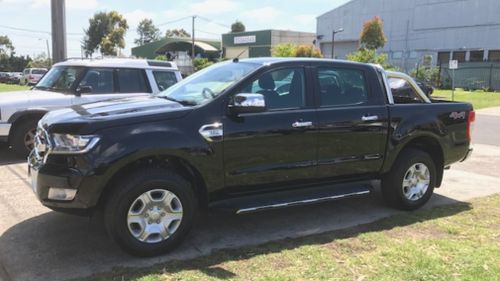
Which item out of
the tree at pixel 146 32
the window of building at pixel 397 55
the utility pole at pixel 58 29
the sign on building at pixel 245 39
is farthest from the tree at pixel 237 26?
the utility pole at pixel 58 29

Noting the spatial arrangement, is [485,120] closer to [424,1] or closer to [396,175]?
[396,175]

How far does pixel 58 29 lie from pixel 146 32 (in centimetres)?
12088

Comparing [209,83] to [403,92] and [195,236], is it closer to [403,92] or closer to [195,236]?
[195,236]

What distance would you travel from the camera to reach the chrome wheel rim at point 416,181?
19.1 feet

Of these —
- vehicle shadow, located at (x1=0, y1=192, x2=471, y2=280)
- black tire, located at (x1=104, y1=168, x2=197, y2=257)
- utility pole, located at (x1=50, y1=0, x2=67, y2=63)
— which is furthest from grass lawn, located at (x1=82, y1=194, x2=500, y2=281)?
utility pole, located at (x1=50, y1=0, x2=67, y2=63)

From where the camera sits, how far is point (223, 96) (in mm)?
4633

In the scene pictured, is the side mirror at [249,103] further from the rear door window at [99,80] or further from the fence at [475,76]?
the fence at [475,76]

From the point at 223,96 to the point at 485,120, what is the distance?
15.9 meters

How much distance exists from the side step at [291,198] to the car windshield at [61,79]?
516 cm

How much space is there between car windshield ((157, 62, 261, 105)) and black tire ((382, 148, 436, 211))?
2.10 m

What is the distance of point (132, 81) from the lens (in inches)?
356

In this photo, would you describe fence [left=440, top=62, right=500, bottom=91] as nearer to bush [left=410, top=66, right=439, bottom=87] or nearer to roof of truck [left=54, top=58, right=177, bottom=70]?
bush [left=410, top=66, right=439, bottom=87]

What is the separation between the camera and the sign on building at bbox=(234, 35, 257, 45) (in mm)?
67750

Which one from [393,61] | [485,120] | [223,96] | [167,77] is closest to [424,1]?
[393,61]
